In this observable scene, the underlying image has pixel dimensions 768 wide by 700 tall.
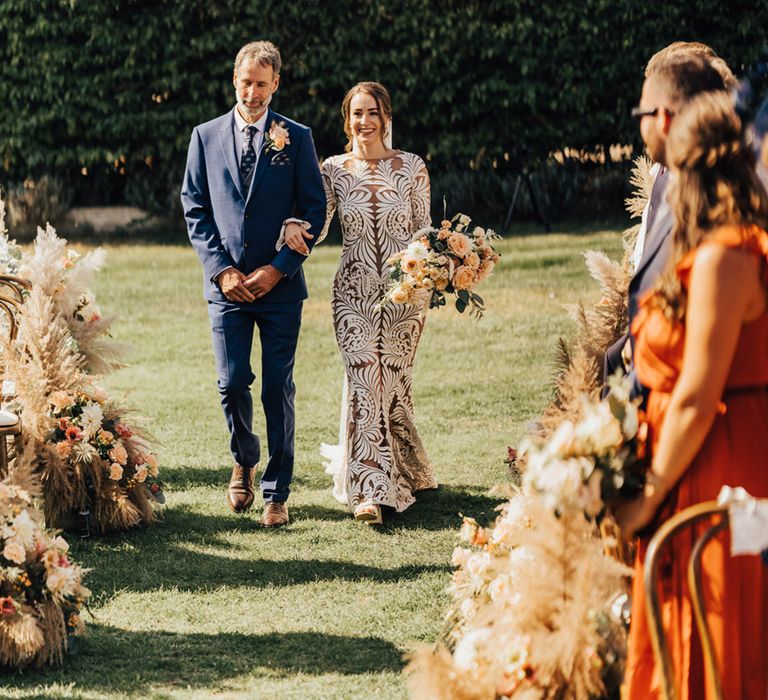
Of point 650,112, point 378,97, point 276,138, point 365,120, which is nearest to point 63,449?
point 276,138

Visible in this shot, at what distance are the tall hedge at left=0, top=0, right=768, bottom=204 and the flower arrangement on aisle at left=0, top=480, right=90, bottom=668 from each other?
1312cm

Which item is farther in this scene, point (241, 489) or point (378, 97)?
point (241, 489)

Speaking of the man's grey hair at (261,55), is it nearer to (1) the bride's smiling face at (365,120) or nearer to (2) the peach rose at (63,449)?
(1) the bride's smiling face at (365,120)

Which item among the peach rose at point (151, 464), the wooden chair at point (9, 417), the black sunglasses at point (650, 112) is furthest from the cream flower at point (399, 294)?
the black sunglasses at point (650, 112)

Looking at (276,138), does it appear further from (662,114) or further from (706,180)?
(706,180)

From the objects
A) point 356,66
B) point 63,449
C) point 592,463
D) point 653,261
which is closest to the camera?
point 592,463

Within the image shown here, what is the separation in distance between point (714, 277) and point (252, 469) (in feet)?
14.0

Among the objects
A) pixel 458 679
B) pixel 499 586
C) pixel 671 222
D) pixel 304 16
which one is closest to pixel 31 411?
pixel 499 586

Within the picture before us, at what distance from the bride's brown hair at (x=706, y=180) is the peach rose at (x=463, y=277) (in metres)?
3.53

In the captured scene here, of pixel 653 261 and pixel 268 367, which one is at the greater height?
pixel 653 261

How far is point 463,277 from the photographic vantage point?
643 centimetres

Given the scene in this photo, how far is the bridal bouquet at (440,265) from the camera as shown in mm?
6328

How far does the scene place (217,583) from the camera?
18.6 feet

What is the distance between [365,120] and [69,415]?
2121mm
